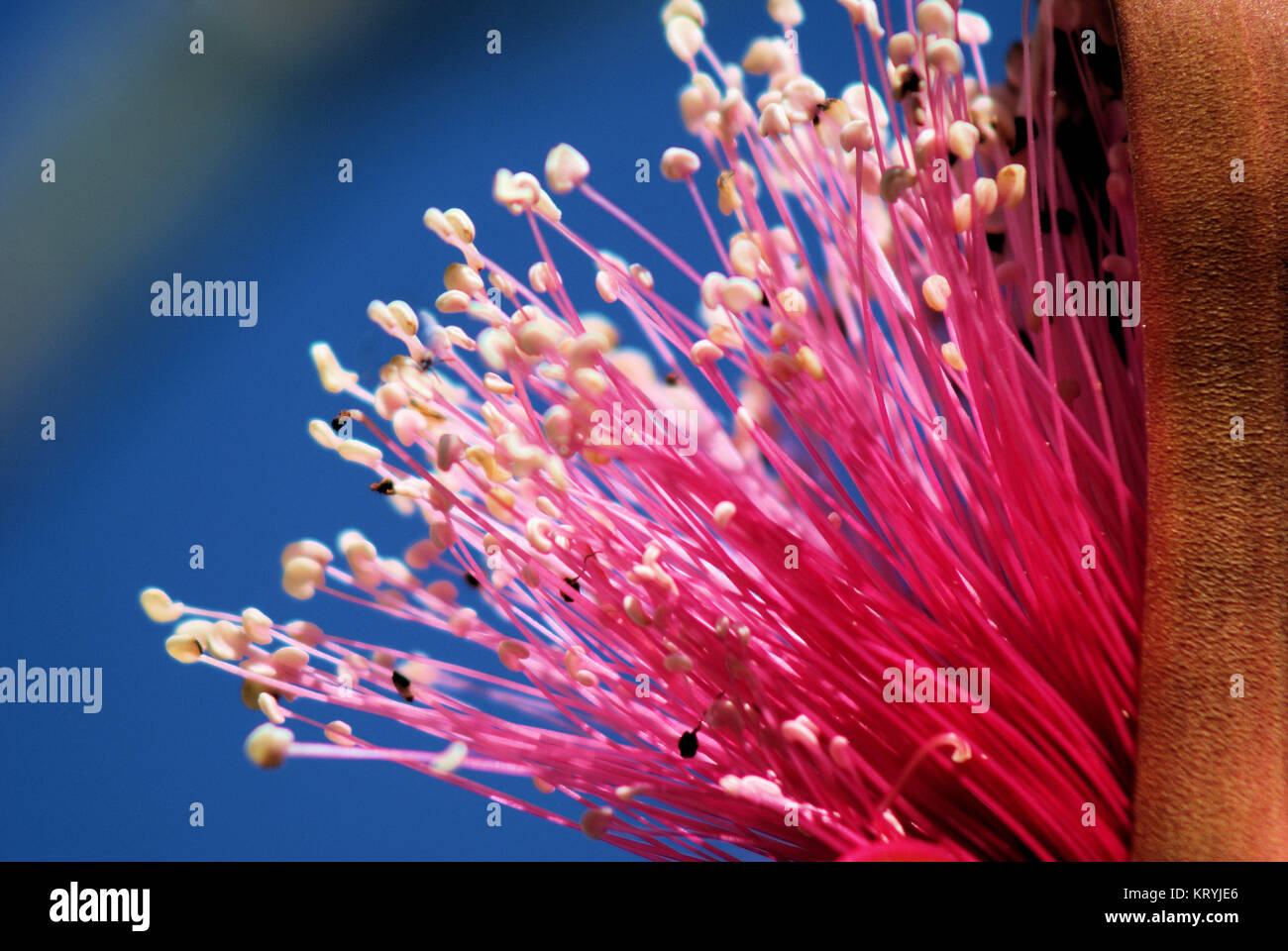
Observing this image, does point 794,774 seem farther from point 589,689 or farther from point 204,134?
point 204,134

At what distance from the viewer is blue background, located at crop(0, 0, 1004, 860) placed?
611 mm

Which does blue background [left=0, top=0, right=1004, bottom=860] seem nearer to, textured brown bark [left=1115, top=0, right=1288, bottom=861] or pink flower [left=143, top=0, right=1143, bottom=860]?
pink flower [left=143, top=0, right=1143, bottom=860]

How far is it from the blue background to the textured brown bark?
0.30 meters

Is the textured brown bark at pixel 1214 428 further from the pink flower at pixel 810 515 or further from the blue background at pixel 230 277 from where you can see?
the blue background at pixel 230 277

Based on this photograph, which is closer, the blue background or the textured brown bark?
the textured brown bark

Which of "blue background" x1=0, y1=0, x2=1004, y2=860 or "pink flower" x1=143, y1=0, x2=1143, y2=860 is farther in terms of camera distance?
"blue background" x1=0, y1=0, x2=1004, y2=860

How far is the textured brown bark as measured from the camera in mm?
293

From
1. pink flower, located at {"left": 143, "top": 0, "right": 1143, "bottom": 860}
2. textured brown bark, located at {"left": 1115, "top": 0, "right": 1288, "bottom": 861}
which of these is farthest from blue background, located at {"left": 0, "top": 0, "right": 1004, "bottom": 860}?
textured brown bark, located at {"left": 1115, "top": 0, "right": 1288, "bottom": 861}

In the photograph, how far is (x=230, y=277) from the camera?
0.64m

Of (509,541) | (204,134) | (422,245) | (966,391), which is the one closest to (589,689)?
(509,541)

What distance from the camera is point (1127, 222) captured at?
39 centimetres

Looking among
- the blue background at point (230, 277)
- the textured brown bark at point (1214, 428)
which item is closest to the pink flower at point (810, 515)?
the textured brown bark at point (1214, 428)

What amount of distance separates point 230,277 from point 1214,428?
554 mm

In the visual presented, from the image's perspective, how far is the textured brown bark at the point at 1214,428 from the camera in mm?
293
